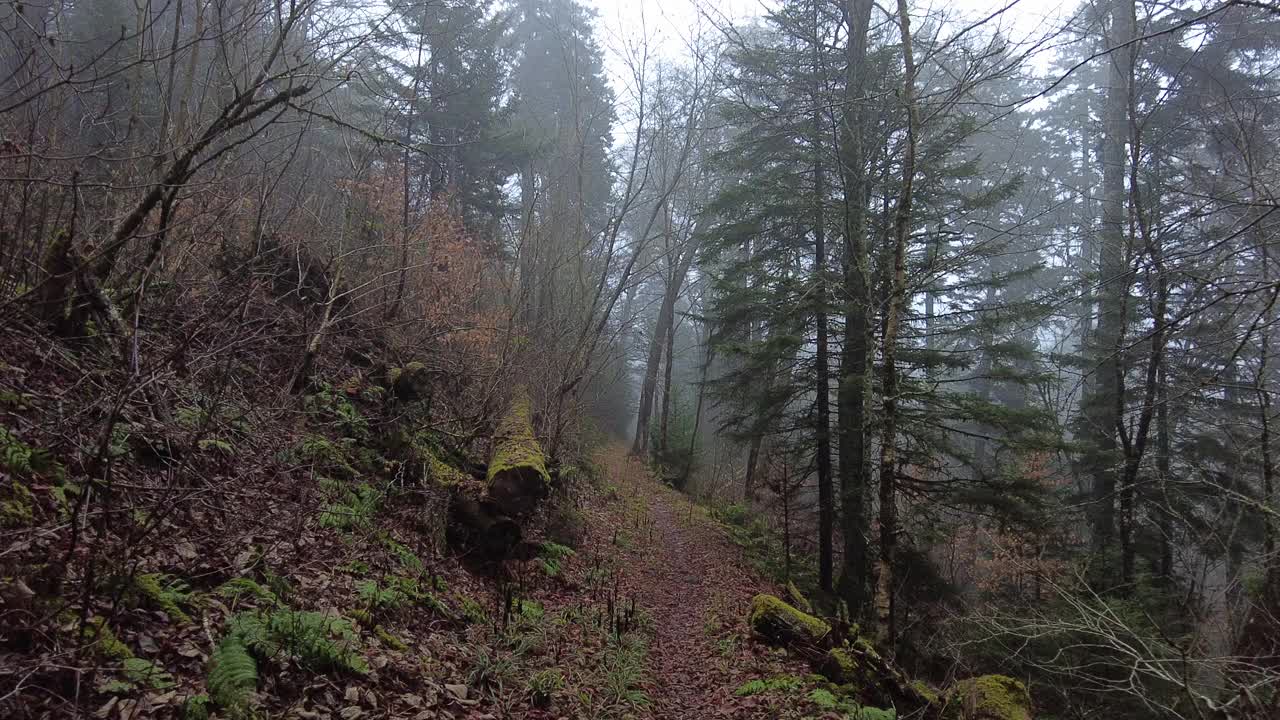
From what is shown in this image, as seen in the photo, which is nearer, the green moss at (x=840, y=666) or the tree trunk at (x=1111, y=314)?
the green moss at (x=840, y=666)

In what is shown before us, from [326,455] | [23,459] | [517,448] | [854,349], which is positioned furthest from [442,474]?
[854,349]

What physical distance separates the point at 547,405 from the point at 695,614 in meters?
4.25

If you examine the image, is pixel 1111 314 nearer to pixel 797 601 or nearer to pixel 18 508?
pixel 797 601

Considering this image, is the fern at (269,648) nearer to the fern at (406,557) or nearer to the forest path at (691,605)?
the fern at (406,557)

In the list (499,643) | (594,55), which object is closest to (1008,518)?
(499,643)

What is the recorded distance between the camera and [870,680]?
20.0 feet

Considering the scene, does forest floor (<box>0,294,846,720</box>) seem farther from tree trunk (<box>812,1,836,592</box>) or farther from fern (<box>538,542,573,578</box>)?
tree trunk (<box>812,1,836,592</box>)

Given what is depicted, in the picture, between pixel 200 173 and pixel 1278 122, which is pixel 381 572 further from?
pixel 1278 122

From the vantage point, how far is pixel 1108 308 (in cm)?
1271

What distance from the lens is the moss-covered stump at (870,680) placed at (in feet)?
19.5

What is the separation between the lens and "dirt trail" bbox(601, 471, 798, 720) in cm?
567

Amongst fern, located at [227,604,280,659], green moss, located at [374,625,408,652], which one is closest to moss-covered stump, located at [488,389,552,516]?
green moss, located at [374,625,408,652]

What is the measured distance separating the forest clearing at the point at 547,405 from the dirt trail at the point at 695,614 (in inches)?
3.1

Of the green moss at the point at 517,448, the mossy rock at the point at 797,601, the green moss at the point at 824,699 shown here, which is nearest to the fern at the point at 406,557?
the green moss at the point at 517,448
